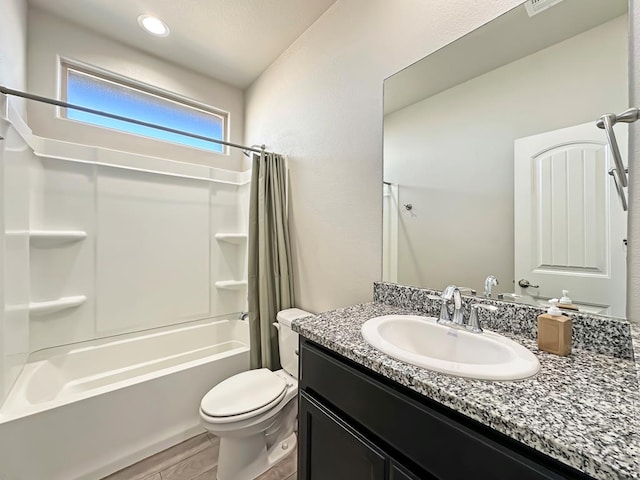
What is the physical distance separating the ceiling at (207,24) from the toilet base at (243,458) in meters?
2.54

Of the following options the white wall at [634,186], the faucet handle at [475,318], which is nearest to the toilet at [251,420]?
the faucet handle at [475,318]

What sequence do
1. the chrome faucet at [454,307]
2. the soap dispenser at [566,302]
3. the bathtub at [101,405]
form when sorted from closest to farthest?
the soap dispenser at [566,302] → the chrome faucet at [454,307] → the bathtub at [101,405]

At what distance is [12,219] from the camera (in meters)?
1.38

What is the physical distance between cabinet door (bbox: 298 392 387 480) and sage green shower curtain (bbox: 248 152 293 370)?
949mm

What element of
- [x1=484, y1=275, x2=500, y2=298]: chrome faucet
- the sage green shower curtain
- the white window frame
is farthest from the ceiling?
[x1=484, y1=275, x2=500, y2=298]: chrome faucet

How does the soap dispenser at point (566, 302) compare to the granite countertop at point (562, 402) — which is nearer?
the granite countertop at point (562, 402)

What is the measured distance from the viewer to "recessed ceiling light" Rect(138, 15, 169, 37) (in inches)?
72.2

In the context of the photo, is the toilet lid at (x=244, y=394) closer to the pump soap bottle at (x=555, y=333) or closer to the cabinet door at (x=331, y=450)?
the cabinet door at (x=331, y=450)

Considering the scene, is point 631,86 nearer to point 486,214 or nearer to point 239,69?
point 486,214

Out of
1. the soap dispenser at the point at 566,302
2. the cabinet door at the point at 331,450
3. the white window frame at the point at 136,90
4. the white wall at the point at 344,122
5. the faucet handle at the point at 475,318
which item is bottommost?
the cabinet door at the point at 331,450

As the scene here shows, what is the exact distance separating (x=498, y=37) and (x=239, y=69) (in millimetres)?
2113

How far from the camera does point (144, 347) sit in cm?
211

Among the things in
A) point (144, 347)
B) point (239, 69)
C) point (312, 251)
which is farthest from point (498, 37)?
point (144, 347)

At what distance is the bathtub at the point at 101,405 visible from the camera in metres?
1.23
